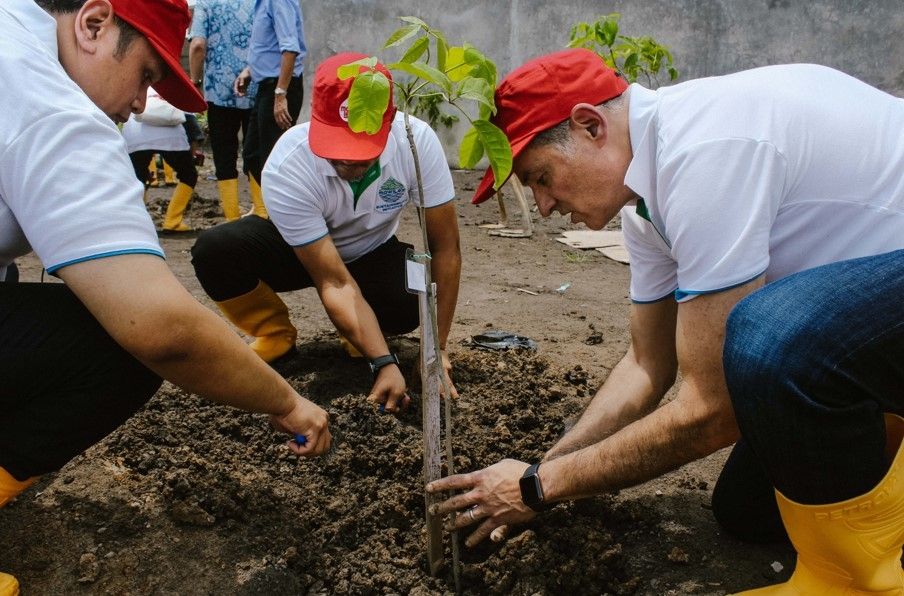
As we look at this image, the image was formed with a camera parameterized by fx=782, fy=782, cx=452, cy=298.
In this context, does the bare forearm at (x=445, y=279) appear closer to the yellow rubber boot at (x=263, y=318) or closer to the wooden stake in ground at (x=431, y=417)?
the yellow rubber boot at (x=263, y=318)

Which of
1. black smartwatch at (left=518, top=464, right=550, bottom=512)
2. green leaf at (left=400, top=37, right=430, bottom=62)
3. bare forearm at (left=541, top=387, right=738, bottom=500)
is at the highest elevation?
green leaf at (left=400, top=37, right=430, bottom=62)

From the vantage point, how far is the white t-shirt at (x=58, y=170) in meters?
1.33

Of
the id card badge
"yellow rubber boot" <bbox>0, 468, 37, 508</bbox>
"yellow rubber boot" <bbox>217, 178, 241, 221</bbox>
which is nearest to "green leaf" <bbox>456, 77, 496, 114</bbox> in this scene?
the id card badge

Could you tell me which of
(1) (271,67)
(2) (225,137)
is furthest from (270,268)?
(2) (225,137)

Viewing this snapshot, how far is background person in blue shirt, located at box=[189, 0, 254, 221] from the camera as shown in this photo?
546cm

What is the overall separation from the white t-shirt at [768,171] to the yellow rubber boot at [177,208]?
4.92 metres

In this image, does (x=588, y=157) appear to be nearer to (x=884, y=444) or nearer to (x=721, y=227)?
(x=721, y=227)

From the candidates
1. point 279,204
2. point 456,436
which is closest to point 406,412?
point 456,436

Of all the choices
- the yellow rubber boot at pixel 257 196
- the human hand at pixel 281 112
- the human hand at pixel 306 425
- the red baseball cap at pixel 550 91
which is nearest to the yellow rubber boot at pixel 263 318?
the human hand at pixel 306 425

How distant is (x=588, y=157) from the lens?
1730 millimetres

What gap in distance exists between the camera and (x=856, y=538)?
58.7 inches

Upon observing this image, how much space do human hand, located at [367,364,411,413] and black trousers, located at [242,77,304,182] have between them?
9.47 ft

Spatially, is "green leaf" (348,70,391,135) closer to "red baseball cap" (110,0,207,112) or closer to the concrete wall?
"red baseball cap" (110,0,207,112)

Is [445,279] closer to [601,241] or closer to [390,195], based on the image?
[390,195]
